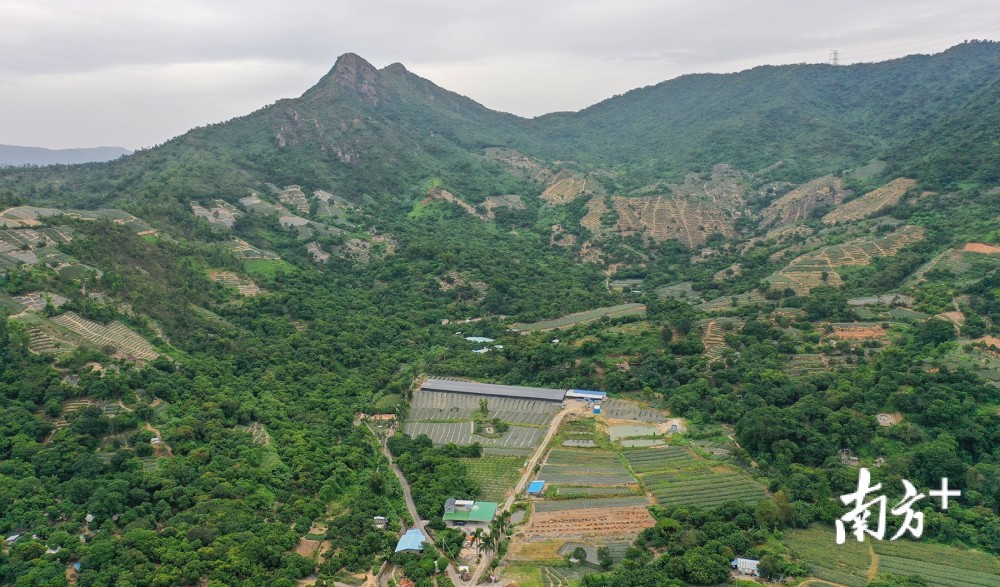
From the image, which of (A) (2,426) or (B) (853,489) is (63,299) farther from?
(B) (853,489)

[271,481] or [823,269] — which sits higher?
[823,269]

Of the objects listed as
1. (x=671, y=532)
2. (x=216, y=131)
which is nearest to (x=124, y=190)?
(x=216, y=131)

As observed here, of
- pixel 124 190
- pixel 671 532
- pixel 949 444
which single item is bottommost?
pixel 671 532

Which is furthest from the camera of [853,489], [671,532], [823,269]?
[823,269]

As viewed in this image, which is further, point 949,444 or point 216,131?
point 216,131

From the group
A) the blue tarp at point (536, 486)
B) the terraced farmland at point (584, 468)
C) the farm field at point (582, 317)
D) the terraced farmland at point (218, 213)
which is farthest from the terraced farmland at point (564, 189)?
the blue tarp at point (536, 486)

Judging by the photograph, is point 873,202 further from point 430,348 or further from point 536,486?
point 536,486

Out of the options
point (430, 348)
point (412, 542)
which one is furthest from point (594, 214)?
point (412, 542)

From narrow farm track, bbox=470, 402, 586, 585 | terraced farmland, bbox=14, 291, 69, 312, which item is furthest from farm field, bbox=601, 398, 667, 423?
terraced farmland, bbox=14, 291, 69, 312
